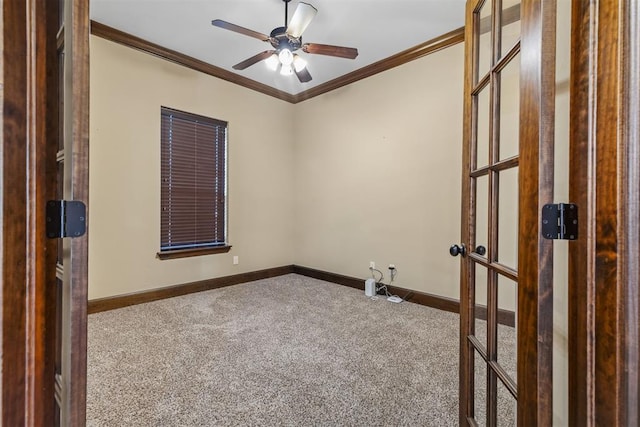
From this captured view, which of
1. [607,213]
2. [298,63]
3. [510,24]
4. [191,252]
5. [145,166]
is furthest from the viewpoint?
[191,252]

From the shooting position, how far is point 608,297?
67 cm

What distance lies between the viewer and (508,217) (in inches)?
45.2

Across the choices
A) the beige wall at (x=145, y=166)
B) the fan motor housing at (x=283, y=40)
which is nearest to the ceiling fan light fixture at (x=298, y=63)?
the fan motor housing at (x=283, y=40)

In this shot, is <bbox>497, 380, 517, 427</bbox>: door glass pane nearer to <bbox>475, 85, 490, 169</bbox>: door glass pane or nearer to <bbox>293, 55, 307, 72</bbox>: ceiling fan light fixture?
<bbox>475, 85, 490, 169</bbox>: door glass pane

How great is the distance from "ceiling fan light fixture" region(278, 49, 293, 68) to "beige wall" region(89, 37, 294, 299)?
1.54m

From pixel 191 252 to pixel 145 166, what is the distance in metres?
1.10

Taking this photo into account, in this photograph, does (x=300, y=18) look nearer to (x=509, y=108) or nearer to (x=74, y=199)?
(x=509, y=108)

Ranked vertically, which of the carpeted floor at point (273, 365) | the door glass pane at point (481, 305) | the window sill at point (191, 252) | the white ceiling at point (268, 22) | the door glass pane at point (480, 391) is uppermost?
the white ceiling at point (268, 22)

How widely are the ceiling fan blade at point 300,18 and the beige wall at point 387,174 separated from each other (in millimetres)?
1530

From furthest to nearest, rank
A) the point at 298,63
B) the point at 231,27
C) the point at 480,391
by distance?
the point at 298,63 < the point at 231,27 < the point at 480,391

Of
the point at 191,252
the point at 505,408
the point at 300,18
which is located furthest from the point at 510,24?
the point at 191,252

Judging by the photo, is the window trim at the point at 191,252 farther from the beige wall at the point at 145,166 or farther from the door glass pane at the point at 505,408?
the door glass pane at the point at 505,408

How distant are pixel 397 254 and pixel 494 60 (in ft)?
8.64

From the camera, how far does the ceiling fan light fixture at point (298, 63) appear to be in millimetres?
2782
